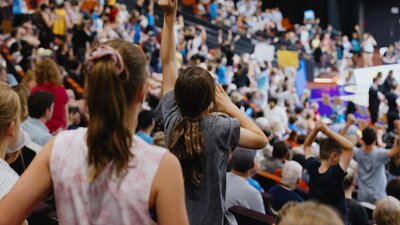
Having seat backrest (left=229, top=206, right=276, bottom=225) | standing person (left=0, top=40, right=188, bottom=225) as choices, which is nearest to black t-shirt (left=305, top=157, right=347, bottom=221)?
seat backrest (left=229, top=206, right=276, bottom=225)

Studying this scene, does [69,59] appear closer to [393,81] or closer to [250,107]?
[250,107]

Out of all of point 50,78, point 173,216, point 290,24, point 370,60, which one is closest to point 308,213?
point 173,216

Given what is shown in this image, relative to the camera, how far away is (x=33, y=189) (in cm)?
141

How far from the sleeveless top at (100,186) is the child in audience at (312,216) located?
36 centimetres

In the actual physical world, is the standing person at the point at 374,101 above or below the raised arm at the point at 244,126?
below

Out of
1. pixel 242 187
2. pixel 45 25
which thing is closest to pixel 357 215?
pixel 242 187

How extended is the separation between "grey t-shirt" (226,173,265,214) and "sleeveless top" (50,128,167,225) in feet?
7.32

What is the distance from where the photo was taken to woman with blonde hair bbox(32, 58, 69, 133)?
520 centimetres

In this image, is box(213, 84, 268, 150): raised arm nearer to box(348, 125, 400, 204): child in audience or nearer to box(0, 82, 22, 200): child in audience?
box(0, 82, 22, 200): child in audience

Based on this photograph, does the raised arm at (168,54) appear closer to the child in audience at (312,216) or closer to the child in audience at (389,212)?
the child in audience at (312,216)

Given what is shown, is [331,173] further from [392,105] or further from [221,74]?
[221,74]

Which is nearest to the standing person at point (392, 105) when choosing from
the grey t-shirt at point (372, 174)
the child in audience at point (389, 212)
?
the grey t-shirt at point (372, 174)

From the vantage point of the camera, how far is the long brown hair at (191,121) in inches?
78.8

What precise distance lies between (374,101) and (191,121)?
31.6 ft
